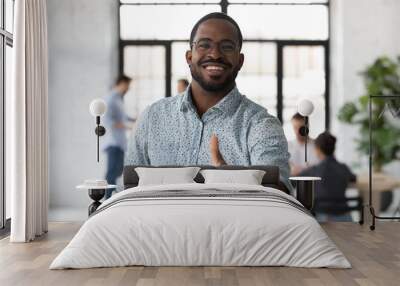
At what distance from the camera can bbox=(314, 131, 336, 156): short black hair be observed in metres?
7.80

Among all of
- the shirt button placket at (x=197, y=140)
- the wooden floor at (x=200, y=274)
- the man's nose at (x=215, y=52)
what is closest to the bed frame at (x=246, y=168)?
the shirt button placket at (x=197, y=140)

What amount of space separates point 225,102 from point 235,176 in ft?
3.21

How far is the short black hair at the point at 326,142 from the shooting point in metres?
7.80

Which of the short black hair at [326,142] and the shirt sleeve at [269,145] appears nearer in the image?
the shirt sleeve at [269,145]

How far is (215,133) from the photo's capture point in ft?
23.8

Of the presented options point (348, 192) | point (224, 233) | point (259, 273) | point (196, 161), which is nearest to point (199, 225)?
point (224, 233)

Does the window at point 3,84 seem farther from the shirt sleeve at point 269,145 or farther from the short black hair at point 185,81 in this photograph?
the shirt sleeve at point 269,145

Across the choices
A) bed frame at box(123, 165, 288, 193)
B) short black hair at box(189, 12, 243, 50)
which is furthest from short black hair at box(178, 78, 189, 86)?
bed frame at box(123, 165, 288, 193)

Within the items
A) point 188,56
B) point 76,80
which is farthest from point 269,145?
point 76,80

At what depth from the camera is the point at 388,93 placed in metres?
7.88

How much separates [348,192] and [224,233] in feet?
11.4

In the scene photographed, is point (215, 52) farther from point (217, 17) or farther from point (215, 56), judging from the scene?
point (217, 17)

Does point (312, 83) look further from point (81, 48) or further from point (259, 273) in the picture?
point (259, 273)

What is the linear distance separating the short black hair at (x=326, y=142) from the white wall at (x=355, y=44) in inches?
3.3
